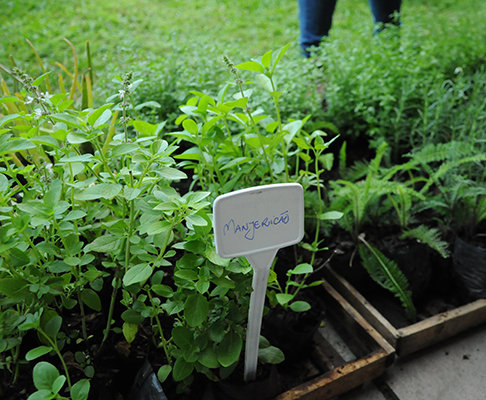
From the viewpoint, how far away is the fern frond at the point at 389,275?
61.9 inches

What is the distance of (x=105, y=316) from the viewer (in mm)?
1331

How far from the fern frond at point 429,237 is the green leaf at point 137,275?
1.12 m

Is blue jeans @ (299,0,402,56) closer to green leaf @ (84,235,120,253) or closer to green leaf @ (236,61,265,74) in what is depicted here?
green leaf @ (236,61,265,74)

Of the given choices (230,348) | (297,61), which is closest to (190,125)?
(230,348)

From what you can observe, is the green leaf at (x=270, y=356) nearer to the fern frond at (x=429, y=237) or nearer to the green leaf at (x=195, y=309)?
the green leaf at (x=195, y=309)

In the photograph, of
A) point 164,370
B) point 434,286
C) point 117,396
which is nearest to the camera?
point 164,370

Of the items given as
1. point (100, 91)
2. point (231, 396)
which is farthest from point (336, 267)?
point (100, 91)

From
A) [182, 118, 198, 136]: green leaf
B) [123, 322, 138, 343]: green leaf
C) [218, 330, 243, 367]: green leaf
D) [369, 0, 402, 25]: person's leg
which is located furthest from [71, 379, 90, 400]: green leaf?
[369, 0, 402, 25]: person's leg

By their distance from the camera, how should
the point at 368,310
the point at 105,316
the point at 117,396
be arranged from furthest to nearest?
1. the point at 368,310
2. the point at 105,316
3. the point at 117,396

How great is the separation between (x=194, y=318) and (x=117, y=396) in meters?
0.46

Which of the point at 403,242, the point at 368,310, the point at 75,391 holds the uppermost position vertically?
the point at 75,391

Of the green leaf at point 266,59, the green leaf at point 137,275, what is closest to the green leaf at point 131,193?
the green leaf at point 137,275

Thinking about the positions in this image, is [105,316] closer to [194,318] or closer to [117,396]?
[117,396]

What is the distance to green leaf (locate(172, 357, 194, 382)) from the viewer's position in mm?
1023
